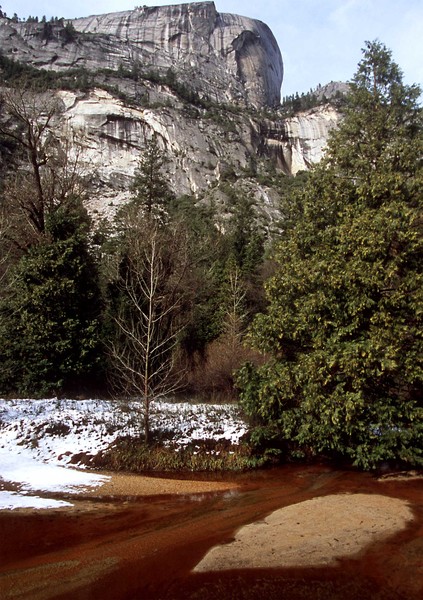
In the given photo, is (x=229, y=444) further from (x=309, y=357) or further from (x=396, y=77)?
(x=396, y=77)

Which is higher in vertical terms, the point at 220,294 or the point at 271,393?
the point at 220,294

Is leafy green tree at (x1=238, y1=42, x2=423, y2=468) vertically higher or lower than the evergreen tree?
lower

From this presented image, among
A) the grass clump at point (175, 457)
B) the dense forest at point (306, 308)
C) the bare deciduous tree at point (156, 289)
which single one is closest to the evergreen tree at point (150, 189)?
the bare deciduous tree at point (156, 289)

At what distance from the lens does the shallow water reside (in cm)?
520

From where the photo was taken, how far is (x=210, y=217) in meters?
46.8

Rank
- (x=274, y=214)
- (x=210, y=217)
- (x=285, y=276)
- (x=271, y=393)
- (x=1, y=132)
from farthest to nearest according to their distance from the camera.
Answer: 1. (x=274, y=214)
2. (x=210, y=217)
3. (x=1, y=132)
4. (x=285, y=276)
5. (x=271, y=393)

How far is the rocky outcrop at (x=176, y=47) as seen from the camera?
8575cm

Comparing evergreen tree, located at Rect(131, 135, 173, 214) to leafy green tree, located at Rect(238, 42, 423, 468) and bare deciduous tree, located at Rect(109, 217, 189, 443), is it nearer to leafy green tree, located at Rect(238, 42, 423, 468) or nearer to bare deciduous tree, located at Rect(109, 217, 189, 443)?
bare deciduous tree, located at Rect(109, 217, 189, 443)

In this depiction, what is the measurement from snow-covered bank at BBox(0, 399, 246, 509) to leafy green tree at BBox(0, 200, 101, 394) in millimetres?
1557

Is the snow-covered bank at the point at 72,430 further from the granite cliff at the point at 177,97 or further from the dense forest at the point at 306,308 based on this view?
the granite cliff at the point at 177,97

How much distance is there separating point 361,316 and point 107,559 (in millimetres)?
7340

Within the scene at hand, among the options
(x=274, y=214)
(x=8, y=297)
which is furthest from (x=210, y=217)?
(x=8, y=297)

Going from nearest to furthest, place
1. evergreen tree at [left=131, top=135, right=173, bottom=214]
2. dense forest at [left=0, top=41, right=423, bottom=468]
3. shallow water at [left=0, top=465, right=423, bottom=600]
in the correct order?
shallow water at [left=0, top=465, right=423, bottom=600], dense forest at [left=0, top=41, right=423, bottom=468], evergreen tree at [left=131, top=135, right=173, bottom=214]

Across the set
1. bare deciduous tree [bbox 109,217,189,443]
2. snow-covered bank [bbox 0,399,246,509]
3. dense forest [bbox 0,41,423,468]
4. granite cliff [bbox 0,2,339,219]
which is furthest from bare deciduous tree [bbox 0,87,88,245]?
granite cliff [bbox 0,2,339,219]
